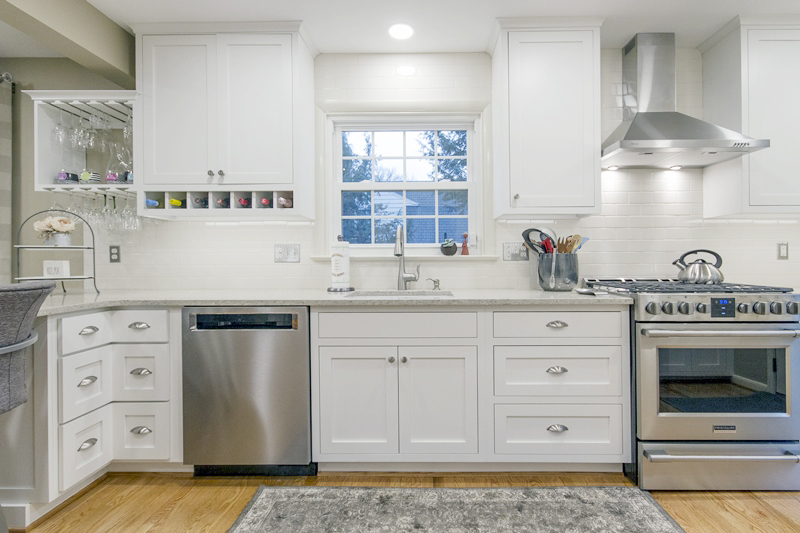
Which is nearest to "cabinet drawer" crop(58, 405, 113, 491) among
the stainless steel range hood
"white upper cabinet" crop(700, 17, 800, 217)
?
the stainless steel range hood

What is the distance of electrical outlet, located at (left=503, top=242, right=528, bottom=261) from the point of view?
284cm

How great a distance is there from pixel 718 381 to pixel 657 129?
4.35 ft

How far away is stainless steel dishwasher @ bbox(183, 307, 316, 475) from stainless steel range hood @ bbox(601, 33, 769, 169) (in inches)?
76.4

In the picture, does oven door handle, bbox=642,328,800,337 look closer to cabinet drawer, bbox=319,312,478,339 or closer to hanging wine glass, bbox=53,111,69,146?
cabinet drawer, bbox=319,312,478,339

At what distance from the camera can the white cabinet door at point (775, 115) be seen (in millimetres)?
2492

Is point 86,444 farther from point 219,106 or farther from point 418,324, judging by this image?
point 219,106

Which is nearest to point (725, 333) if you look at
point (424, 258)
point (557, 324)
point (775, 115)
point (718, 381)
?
point (718, 381)

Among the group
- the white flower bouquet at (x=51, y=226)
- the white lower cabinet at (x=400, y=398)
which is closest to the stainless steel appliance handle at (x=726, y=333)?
the white lower cabinet at (x=400, y=398)

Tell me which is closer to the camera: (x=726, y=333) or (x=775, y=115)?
(x=726, y=333)

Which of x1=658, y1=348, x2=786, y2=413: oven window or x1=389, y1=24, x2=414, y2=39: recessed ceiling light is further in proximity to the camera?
x1=389, y1=24, x2=414, y2=39: recessed ceiling light

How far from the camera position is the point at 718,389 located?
83.4 inches

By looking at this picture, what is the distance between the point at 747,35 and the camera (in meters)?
2.50

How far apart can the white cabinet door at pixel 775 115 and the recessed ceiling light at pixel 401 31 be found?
1.87m

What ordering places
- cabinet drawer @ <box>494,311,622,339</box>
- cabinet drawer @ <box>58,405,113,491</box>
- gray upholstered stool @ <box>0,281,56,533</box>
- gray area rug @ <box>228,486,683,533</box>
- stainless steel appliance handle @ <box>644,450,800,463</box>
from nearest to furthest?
gray upholstered stool @ <box>0,281,56,533</box>, gray area rug @ <box>228,486,683,533</box>, cabinet drawer @ <box>58,405,113,491</box>, stainless steel appliance handle @ <box>644,450,800,463</box>, cabinet drawer @ <box>494,311,622,339</box>
